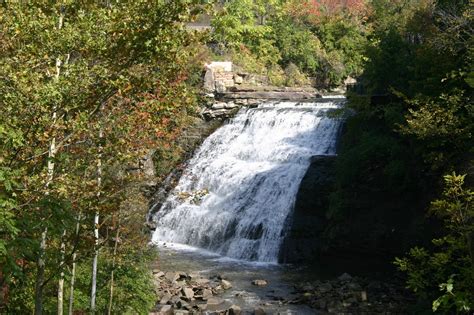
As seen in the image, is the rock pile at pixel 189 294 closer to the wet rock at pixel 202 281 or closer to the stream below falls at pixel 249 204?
the wet rock at pixel 202 281

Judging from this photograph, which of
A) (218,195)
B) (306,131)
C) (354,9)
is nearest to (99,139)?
(218,195)

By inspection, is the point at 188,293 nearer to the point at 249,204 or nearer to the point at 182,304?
the point at 182,304

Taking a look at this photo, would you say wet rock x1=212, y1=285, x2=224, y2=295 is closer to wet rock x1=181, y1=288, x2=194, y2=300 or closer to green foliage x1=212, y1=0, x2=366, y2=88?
wet rock x1=181, y1=288, x2=194, y2=300

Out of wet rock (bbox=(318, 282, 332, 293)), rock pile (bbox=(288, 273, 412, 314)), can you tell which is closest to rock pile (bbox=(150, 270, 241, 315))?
rock pile (bbox=(288, 273, 412, 314))

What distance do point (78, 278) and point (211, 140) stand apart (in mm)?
17081

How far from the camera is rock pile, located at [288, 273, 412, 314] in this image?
1366 cm

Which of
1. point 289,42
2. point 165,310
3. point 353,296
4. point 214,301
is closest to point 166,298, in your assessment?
point 165,310

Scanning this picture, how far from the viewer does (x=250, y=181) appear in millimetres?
22094

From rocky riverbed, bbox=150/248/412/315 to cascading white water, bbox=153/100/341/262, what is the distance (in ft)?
7.01

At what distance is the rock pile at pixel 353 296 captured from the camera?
13664 millimetres

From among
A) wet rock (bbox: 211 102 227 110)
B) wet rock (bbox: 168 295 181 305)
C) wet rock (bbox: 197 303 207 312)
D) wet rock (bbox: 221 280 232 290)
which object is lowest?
wet rock (bbox: 197 303 207 312)

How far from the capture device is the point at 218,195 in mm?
22609

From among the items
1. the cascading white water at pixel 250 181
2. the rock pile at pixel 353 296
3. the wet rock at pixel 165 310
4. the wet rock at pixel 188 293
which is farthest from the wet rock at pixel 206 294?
the cascading white water at pixel 250 181

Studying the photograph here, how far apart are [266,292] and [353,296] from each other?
250cm
